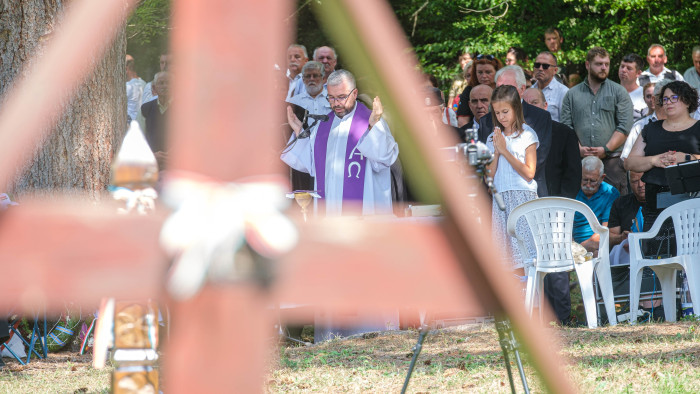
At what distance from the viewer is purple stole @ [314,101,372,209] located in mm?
7977

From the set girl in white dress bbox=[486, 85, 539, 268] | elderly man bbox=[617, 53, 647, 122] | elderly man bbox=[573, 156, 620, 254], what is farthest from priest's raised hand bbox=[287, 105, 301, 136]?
elderly man bbox=[617, 53, 647, 122]

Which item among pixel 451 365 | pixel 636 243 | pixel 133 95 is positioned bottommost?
pixel 451 365

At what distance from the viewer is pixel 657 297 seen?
8.11 meters

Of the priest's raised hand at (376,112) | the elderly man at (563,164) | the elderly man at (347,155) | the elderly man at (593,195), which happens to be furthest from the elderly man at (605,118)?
the priest's raised hand at (376,112)

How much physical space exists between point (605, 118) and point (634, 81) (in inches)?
38.0

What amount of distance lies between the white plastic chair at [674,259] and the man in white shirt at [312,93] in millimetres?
3132

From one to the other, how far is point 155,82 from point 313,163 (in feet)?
7.77

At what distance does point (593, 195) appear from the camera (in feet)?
28.3

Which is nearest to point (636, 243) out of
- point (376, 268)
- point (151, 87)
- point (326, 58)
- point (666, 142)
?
point (666, 142)

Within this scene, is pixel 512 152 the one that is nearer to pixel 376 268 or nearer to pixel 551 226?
pixel 551 226

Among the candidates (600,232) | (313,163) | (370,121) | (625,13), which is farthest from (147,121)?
(625,13)

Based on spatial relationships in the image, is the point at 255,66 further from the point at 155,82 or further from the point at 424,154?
the point at 155,82

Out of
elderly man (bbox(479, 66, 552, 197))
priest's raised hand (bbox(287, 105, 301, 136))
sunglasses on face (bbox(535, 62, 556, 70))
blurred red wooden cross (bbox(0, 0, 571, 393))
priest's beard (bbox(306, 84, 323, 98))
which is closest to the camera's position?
blurred red wooden cross (bbox(0, 0, 571, 393))

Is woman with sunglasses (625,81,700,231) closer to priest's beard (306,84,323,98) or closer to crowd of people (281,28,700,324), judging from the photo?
crowd of people (281,28,700,324)
